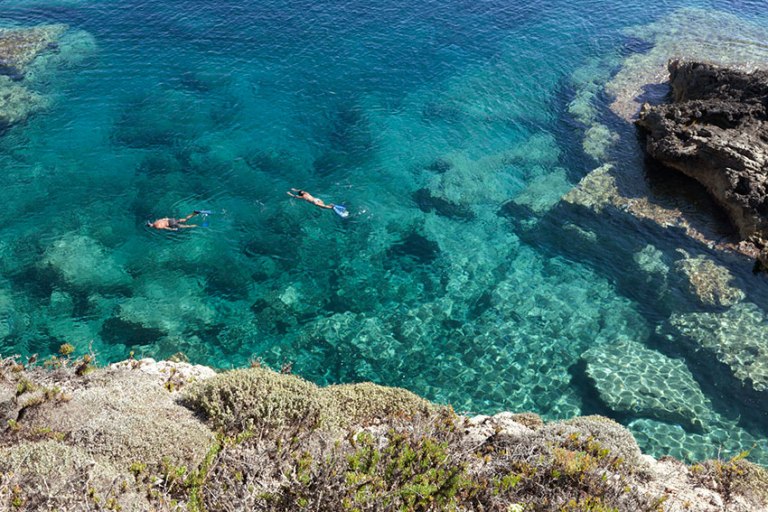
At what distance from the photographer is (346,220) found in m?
25.8

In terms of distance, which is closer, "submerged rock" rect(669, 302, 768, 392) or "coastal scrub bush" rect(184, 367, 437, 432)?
"coastal scrub bush" rect(184, 367, 437, 432)

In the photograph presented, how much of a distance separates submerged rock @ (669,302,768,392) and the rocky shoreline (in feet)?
23.3

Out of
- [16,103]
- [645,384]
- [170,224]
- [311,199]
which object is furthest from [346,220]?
[16,103]

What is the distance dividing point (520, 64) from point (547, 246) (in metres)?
18.6

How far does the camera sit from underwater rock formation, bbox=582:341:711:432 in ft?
60.3

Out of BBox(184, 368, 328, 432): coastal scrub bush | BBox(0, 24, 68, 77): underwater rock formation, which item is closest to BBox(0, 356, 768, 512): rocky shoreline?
BBox(184, 368, 328, 432): coastal scrub bush

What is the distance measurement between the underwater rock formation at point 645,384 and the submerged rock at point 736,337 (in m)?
1.58

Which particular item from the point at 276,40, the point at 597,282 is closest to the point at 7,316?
the point at 597,282

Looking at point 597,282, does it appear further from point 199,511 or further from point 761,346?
point 199,511

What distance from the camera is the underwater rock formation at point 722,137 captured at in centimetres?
2436

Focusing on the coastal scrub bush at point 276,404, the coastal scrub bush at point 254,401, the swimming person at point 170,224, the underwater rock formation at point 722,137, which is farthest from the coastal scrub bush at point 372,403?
the underwater rock formation at point 722,137

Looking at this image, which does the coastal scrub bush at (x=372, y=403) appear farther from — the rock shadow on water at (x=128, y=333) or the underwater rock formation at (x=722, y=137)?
the underwater rock formation at (x=722, y=137)

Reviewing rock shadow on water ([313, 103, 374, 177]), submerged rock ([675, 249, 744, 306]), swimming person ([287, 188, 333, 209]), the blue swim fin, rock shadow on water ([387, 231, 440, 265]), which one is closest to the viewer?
submerged rock ([675, 249, 744, 306])

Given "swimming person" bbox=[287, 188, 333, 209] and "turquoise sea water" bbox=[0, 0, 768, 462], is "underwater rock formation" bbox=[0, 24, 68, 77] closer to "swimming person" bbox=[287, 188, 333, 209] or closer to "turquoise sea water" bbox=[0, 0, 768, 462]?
"turquoise sea water" bbox=[0, 0, 768, 462]
